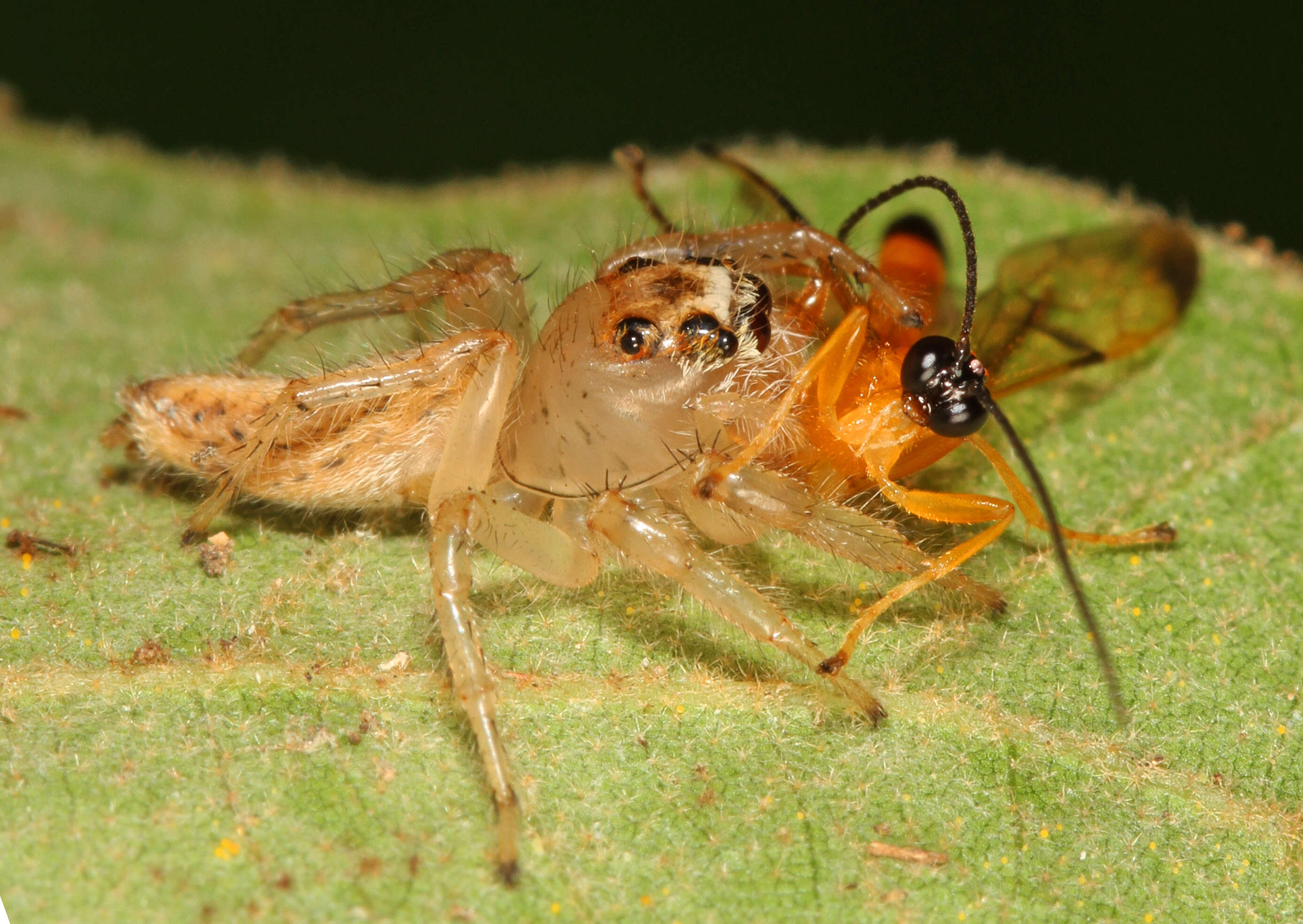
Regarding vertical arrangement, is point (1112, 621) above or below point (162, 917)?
above

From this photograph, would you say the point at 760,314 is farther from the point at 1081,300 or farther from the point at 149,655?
the point at 149,655

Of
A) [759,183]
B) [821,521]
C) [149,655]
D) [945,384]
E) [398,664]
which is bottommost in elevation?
[149,655]

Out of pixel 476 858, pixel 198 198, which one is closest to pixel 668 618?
pixel 476 858

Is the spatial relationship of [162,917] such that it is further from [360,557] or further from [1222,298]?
[1222,298]

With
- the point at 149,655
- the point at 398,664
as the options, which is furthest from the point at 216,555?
the point at 398,664

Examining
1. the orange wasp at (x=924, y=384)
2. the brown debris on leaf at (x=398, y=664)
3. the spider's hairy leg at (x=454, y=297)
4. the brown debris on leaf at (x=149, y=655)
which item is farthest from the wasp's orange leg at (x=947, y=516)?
the brown debris on leaf at (x=149, y=655)

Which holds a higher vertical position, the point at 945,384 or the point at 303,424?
the point at 945,384
